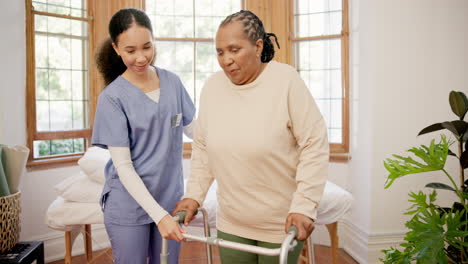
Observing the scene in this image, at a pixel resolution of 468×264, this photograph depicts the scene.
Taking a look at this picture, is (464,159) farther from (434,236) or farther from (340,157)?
(340,157)

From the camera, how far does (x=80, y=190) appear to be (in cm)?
263

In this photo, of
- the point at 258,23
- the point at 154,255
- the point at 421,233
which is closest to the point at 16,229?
the point at 154,255

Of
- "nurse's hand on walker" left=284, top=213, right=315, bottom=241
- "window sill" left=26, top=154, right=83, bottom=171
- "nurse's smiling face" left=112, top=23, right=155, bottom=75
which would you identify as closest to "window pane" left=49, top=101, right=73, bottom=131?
"window sill" left=26, top=154, right=83, bottom=171

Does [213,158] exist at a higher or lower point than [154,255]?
higher

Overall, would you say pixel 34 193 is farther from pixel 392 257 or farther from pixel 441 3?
pixel 441 3

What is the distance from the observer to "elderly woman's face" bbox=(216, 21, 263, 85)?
126 centimetres

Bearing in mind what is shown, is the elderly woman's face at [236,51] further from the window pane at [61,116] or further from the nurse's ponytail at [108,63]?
the window pane at [61,116]

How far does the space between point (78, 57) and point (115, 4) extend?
563mm

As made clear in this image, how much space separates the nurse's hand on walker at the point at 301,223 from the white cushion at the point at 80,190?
5.56 ft

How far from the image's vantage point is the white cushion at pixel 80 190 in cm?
262

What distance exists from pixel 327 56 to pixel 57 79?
7.45 feet

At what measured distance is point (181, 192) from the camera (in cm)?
166

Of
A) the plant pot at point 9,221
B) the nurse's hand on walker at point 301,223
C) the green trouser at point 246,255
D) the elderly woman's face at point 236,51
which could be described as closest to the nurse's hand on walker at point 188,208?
the green trouser at point 246,255

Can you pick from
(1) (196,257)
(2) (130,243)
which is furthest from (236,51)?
(1) (196,257)
